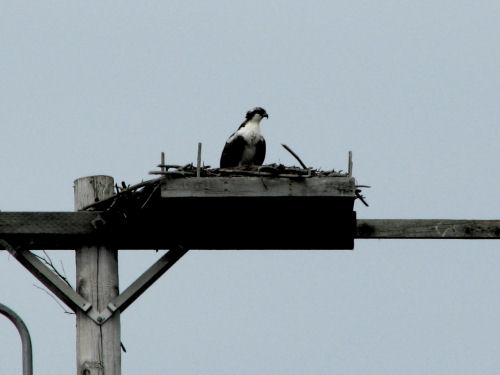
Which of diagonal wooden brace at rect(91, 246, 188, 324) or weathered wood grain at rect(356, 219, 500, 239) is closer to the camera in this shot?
diagonal wooden brace at rect(91, 246, 188, 324)

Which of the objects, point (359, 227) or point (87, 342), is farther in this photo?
point (359, 227)

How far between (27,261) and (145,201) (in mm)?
769

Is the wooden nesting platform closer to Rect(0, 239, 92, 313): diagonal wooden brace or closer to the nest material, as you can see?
the nest material

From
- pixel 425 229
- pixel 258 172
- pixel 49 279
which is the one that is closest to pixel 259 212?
pixel 258 172

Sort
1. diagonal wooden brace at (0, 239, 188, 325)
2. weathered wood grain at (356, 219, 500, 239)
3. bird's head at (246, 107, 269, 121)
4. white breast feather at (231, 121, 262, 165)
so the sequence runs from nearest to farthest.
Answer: diagonal wooden brace at (0, 239, 188, 325) → weathered wood grain at (356, 219, 500, 239) → white breast feather at (231, 121, 262, 165) → bird's head at (246, 107, 269, 121)

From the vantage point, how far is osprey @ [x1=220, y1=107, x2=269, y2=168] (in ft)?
38.8

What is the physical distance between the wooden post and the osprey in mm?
4380

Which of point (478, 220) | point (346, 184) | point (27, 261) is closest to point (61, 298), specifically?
point (27, 261)

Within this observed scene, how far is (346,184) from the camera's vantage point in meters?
7.08

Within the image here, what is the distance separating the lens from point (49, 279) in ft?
23.6

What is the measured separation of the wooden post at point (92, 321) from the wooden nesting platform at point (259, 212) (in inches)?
17.6

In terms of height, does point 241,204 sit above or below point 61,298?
above

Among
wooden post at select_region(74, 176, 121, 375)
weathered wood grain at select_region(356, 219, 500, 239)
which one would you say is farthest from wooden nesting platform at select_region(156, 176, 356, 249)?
wooden post at select_region(74, 176, 121, 375)

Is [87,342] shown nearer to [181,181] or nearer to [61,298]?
[61,298]
